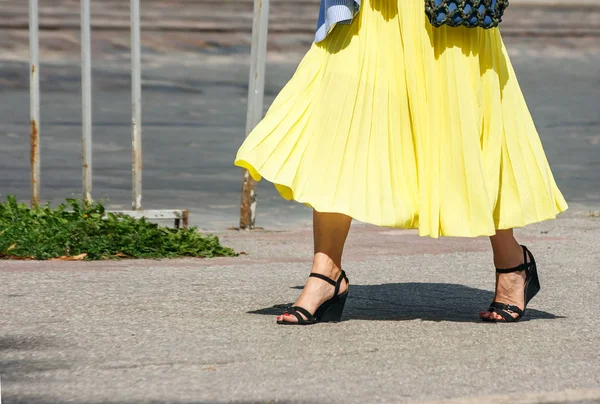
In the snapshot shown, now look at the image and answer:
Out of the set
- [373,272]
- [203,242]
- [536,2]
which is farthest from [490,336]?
[536,2]

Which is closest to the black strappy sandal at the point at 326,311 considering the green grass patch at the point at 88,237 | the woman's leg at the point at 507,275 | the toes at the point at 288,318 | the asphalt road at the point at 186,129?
the toes at the point at 288,318

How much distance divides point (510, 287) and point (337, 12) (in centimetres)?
124

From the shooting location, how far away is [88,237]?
5.83 metres

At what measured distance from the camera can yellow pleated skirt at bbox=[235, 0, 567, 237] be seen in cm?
414

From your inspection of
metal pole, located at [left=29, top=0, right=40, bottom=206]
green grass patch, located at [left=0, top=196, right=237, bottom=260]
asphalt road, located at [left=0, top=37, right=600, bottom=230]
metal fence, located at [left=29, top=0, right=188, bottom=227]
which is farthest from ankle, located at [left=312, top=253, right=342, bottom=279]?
asphalt road, located at [left=0, top=37, right=600, bottom=230]

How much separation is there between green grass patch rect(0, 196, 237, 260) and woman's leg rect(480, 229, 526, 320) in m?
1.91

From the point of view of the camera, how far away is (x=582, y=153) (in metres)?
11.5

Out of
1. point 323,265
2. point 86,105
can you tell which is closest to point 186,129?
point 86,105

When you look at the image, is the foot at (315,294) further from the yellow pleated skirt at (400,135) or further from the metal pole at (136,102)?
the metal pole at (136,102)

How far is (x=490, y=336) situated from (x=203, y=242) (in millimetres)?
2284

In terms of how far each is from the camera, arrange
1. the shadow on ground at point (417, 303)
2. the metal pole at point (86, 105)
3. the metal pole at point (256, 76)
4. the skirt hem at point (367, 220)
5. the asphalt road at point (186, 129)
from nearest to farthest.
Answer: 1. the skirt hem at point (367, 220)
2. the shadow on ground at point (417, 303)
3. the metal pole at point (86, 105)
4. the metal pole at point (256, 76)
5. the asphalt road at point (186, 129)

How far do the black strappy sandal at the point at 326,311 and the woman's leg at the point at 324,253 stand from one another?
0.05 feet

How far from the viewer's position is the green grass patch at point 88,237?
18.7ft

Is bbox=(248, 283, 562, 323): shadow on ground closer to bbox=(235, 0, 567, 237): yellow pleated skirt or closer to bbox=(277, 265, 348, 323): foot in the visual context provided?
bbox=(277, 265, 348, 323): foot
